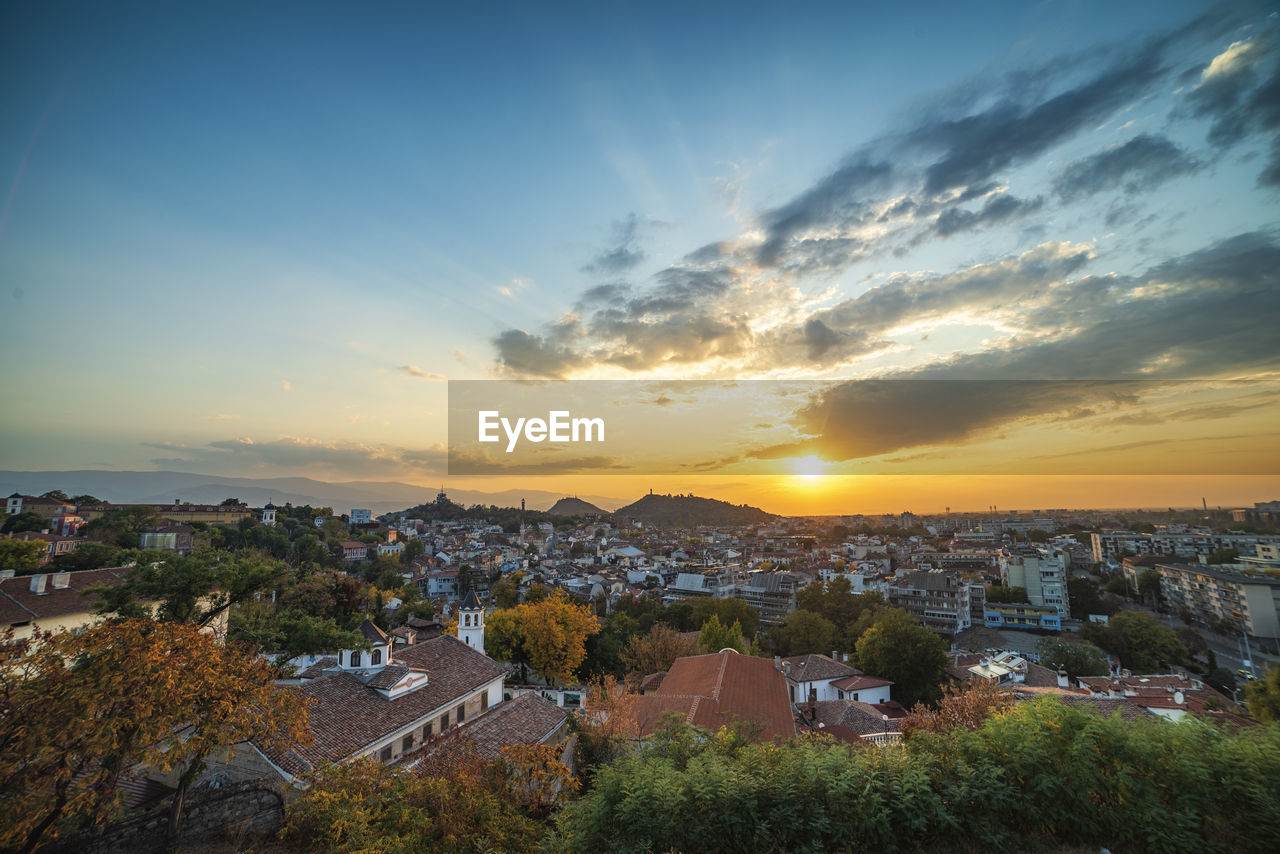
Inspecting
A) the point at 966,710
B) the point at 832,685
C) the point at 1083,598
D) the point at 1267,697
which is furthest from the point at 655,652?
the point at 1083,598

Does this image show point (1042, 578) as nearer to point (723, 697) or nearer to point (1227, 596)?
point (1227, 596)

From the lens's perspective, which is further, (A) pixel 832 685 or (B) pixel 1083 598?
(B) pixel 1083 598

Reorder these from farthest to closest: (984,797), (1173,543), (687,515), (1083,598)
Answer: (687,515)
(1173,543)
(1083,598)
(984,797)

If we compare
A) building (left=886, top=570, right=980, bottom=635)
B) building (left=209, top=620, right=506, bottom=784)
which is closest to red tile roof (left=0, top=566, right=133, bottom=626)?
building (left=209, top=620, right=506, bottom=784)

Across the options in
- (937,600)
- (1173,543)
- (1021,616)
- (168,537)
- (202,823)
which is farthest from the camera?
(1173,543)

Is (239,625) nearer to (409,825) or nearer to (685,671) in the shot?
(409,825)

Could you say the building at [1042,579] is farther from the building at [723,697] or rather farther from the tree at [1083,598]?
the building at [723,697]

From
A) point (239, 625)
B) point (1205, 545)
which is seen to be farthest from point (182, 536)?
point (1205, 545)
